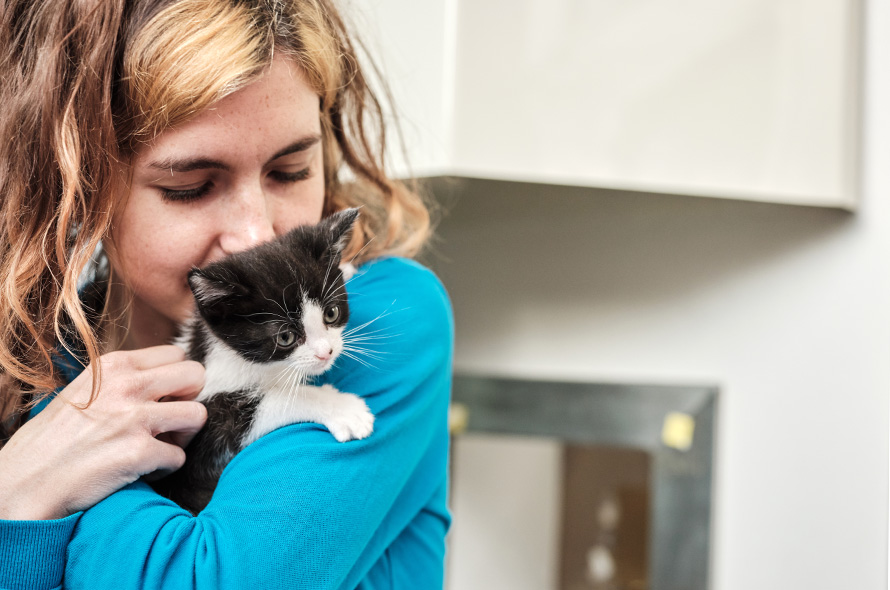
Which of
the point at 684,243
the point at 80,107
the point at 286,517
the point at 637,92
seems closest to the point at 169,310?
the point at 80,107

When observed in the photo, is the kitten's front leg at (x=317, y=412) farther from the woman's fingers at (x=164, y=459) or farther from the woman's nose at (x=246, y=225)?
the woman's nose at (x=246, y=225)

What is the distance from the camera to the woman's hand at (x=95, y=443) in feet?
2.69

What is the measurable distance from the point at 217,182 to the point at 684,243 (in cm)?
143

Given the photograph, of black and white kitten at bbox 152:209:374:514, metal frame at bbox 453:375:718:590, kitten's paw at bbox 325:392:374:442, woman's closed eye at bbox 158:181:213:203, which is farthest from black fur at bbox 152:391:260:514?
metal frame at bbox 453:375:718:590

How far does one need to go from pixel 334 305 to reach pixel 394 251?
30 centimetres

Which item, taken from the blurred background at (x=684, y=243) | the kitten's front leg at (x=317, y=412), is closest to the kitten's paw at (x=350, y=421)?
the kitten's front leg at (x=317, y=412)

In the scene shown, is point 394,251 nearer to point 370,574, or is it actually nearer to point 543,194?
point 370,574

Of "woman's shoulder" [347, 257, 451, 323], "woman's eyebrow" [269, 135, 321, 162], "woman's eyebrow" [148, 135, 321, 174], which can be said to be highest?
"woman's eyebrow" [269, 135, 321, 162]

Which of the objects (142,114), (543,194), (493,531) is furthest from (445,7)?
(493,531)

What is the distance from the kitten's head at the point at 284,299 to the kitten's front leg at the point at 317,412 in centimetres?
4

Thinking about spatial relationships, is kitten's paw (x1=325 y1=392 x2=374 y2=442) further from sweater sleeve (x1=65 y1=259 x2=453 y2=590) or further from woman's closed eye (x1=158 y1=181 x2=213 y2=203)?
woman's closed eye (x1=158 y1=181 x2=213 y2=203)

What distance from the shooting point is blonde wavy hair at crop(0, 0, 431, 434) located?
880 millimetres

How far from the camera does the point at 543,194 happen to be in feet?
5.95

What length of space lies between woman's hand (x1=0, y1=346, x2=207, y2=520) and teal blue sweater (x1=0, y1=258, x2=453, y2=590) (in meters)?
0.03
